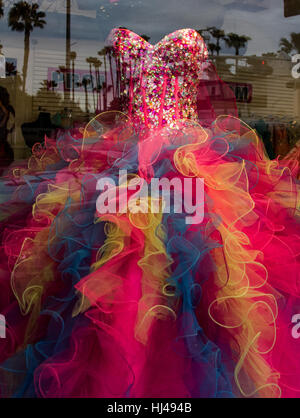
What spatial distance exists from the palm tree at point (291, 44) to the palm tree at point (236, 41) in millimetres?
223

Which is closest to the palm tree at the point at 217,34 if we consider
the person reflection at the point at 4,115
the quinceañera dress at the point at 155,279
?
the person reflection at the point at 4,115

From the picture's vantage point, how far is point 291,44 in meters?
2.13

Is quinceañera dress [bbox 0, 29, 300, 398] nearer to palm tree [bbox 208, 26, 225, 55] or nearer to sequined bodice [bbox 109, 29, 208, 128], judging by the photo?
sequined bodice [bbox 109, 29, 208, 128]

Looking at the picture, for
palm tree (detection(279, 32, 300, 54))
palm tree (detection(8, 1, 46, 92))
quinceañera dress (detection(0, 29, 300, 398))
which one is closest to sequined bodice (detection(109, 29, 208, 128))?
quinceañera dress (detection(0, 29, 300, 398))

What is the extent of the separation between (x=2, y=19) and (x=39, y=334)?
5.18 feet

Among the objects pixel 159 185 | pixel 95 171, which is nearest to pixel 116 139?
pixel 95 171

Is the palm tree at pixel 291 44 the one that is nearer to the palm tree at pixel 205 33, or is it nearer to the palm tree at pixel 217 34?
the palm tree at pixel 217 34

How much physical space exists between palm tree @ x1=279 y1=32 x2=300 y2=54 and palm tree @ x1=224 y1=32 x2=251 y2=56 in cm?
22

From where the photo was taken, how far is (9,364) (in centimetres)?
59

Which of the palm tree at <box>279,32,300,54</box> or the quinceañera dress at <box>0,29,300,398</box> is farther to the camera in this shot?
the palm tree at <box>279,32,300,54</box>

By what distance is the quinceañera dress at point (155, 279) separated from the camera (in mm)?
569

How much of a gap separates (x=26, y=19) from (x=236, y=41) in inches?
40.5

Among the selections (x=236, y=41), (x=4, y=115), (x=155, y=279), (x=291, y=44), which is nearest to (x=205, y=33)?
(x=236, y=41)

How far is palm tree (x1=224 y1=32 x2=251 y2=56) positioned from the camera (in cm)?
196
